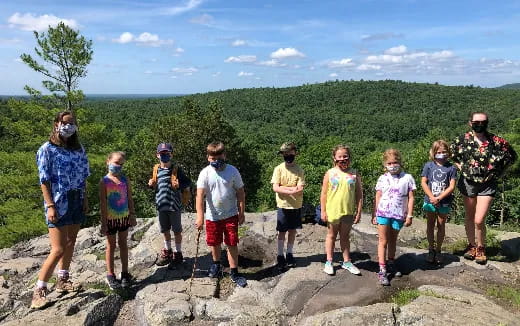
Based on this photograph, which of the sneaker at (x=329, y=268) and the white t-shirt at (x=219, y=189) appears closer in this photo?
the white t-shirt at (x=219, y=189)

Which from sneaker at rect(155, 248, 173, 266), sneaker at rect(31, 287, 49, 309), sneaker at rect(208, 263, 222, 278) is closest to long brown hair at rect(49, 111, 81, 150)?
sneaker at rect(31, 287, 49, 309)

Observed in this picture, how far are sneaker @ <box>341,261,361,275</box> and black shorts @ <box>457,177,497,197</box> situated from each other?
201 cm

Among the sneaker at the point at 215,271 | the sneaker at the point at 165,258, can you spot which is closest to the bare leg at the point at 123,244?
the sneaker at the point at 165,258

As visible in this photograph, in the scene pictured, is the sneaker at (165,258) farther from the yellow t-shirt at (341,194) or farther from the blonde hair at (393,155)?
the blonde hair at (393,155)

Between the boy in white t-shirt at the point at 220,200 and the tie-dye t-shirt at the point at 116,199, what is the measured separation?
984 mm

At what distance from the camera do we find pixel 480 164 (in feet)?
17.5

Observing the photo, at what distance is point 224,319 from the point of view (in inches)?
169

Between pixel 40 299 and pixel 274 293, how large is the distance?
2763 millimetres

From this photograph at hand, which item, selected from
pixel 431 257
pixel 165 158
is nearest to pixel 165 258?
pixel 165 158

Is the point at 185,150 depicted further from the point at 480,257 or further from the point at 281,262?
the point at 480,257

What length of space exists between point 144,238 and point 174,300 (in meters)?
2.77

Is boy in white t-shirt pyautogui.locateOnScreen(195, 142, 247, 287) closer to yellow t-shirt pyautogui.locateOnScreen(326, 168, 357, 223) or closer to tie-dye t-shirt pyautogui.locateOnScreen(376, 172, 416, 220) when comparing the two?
yellow t-shirt pyautogui.locateOnScreen(326, 168, 357, 223)

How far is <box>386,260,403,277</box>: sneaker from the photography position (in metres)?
5.12

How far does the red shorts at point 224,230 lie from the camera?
4883 mm
